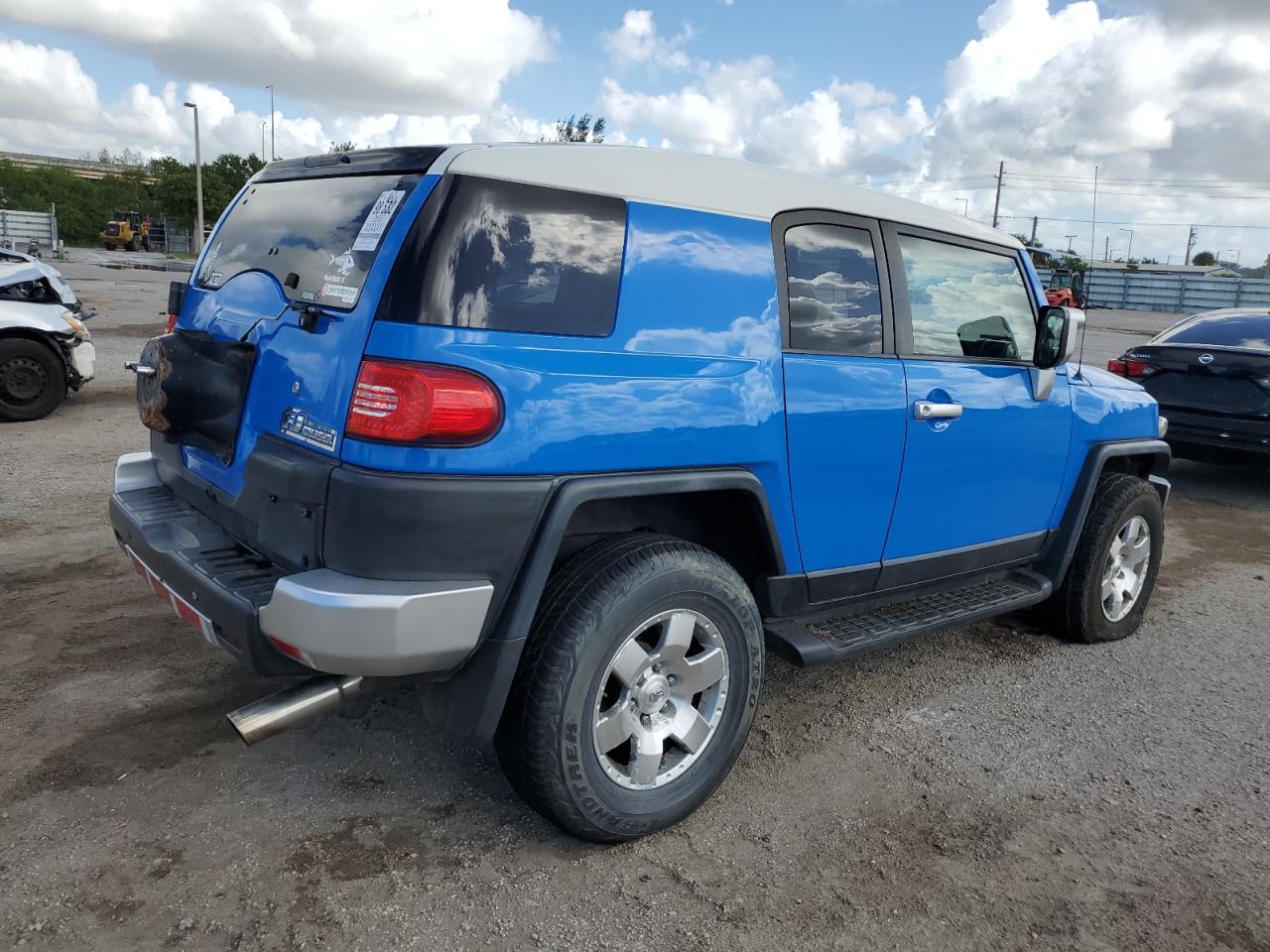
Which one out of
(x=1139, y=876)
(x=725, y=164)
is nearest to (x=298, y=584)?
(x=725, y=164)

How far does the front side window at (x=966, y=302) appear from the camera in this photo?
3.59 metres

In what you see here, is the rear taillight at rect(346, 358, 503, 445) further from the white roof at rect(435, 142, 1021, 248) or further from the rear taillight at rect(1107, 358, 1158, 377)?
the rear taillight at rect(1107, 358, 1158, 377)

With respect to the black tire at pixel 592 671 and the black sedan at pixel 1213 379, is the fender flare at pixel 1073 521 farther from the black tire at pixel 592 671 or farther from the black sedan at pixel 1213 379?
the black sedan at pixel 1213 379

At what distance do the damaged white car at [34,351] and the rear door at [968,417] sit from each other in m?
7.74

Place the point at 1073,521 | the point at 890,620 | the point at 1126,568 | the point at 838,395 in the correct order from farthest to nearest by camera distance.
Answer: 1. the point at 1126,568
2. the point at 1073,521
3. the point at 890,620
4. the point at 838,395

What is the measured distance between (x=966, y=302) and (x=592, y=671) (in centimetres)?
226

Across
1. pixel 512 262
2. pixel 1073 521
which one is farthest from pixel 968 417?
pixel 512 262

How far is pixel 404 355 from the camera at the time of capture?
2340mm

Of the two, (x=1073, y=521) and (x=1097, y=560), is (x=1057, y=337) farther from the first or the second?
(x=1097, y=560)

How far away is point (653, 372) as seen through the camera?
8.77 feet

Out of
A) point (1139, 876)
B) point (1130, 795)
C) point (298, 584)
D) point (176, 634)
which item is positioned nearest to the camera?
point (298, 584)

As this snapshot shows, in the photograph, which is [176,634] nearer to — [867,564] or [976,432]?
[867,564]

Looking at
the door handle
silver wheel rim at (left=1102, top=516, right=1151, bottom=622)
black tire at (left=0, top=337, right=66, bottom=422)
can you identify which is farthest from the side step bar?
black tire at (left=0, top=337, right=66, bottom=422)

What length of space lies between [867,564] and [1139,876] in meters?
1.24
